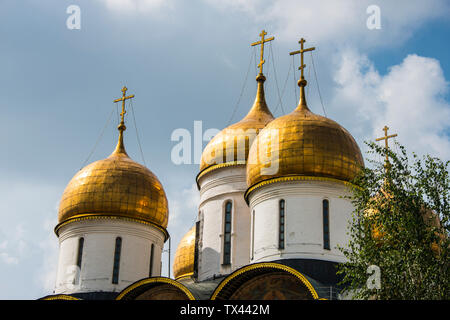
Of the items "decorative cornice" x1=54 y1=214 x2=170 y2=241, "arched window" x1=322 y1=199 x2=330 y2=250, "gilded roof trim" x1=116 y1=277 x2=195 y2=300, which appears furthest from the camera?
"decorative cornice" x1=54 y1=214 x2=170 y2=241

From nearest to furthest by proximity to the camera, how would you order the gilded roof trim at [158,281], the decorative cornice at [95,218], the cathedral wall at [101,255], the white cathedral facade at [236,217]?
the gilded roof trim at [158,281] < the white cathedral facade at [236,217] < the cathedral wall at [101,255] < the decorative cornice at [95,218]

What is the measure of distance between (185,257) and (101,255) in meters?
4.82

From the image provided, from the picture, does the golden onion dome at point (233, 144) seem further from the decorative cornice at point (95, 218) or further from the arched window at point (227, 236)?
the decorative cornice at point (95, 218)

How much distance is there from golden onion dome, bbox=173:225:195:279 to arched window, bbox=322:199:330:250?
7.42 metres

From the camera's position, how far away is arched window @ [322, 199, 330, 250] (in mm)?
17719

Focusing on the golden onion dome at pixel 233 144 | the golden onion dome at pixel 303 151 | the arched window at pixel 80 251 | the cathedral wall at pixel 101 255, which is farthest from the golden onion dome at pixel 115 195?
the golden onion dome at pixel 303 151

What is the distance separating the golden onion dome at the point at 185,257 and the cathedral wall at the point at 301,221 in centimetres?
637

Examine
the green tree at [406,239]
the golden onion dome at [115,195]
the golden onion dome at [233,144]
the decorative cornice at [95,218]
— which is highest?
the golden onion dome at [233,144]

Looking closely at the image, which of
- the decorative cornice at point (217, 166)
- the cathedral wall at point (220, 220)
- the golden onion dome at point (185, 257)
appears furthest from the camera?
the golden onion dome at point (185, 257)

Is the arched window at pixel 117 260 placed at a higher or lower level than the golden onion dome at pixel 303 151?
lower

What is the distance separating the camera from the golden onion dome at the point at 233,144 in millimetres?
20797

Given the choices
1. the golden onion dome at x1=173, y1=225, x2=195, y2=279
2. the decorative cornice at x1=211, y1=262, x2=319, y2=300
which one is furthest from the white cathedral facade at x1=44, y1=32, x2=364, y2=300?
the golden onion dome at x1=173, y1=225, x2=195, y2=279

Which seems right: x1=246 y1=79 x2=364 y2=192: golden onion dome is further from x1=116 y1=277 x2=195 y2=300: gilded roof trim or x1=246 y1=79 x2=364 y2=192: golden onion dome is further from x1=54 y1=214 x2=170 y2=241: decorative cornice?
x1=54 y1=214 x2=170 y2=241: decorative cornice
